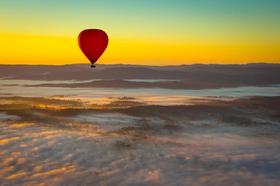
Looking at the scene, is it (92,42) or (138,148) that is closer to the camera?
(138,148)

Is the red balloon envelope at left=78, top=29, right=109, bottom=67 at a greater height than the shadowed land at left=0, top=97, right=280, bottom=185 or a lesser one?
greater

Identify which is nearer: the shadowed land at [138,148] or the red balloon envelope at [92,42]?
the shadowed land at [138,148]

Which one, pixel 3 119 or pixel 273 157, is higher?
pixel 3 119

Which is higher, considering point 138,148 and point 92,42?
point 92,42

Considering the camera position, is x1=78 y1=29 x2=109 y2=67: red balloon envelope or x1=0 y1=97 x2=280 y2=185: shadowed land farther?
x1=78 y1=29 x2=109 y2=67: red balloon envelope

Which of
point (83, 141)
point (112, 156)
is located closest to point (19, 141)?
point (83, 141)

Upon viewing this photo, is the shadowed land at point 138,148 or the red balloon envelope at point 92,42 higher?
the red balloon envelope at point 92,42

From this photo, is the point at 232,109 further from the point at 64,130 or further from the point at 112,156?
the point at 112,156

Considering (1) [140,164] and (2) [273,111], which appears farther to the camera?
(2) [273,111]
